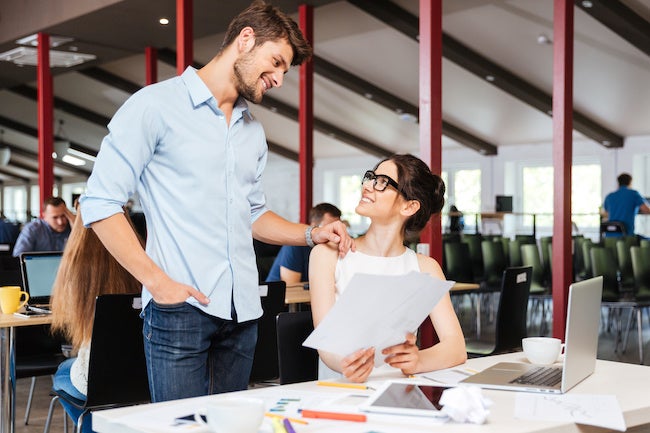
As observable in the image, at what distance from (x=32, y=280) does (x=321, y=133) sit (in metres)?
12.0

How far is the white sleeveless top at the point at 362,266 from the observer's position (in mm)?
2262

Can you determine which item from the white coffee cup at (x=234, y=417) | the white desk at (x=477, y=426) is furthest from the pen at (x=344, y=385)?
the white coffee cup at (x=234, y=417)

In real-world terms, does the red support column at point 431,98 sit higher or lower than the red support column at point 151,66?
lower

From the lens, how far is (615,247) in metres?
8.03

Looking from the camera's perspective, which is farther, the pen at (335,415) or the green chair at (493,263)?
the green chair at (493,263)

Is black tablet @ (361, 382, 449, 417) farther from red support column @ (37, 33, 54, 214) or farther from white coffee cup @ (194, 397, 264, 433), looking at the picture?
red support column @ (37, 33, 54, 214)

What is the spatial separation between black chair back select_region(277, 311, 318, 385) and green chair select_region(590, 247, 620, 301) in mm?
4726

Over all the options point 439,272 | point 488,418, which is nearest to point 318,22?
point 439,272

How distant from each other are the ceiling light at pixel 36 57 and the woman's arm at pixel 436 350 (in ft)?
27.4

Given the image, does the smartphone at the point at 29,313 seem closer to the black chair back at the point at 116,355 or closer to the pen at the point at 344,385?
the black chair back at the point at 116,355

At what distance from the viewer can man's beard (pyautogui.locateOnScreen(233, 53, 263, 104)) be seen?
1961mm

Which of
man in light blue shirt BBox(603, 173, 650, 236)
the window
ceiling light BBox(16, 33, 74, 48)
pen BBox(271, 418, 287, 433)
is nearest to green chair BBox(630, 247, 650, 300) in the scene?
man in light blue shirt BBox(603, 173, 650, 236)

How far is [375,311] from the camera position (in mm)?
1711

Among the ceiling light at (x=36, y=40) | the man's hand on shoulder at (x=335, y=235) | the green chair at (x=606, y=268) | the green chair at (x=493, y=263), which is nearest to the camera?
the man's hand on shoulder at (x=335, y=235)
